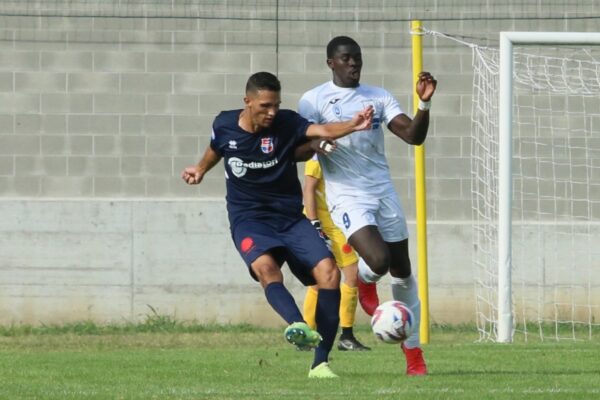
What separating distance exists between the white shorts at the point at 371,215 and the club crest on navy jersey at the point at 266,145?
0.65m

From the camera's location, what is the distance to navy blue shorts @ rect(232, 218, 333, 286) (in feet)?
27.4

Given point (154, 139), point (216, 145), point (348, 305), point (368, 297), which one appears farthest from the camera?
point (154, 139)

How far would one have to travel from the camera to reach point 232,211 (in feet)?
28.4

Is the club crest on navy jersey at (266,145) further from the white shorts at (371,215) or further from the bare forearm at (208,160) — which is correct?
the white shorts at (371,215)

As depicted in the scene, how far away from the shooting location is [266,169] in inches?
335

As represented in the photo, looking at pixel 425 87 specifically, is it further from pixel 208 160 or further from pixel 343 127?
pixel 208 160

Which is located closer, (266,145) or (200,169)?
(266,145)

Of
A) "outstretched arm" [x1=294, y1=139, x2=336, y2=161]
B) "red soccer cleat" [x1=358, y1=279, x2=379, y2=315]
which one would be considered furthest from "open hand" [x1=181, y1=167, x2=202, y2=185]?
"red soccer cleat" [x1=358, y1=279, x2=379, y2=315]

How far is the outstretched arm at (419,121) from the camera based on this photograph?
831cm

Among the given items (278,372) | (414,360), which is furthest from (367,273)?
(278,372)

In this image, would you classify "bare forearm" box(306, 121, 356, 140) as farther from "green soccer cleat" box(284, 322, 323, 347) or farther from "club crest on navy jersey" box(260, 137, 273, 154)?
"green soccer cleat" box(284, 322, 323, 347)

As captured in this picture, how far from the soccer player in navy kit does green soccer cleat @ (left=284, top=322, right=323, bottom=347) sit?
1.76ft

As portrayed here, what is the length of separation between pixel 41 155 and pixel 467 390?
848cm

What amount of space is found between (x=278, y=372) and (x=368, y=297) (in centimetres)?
236
